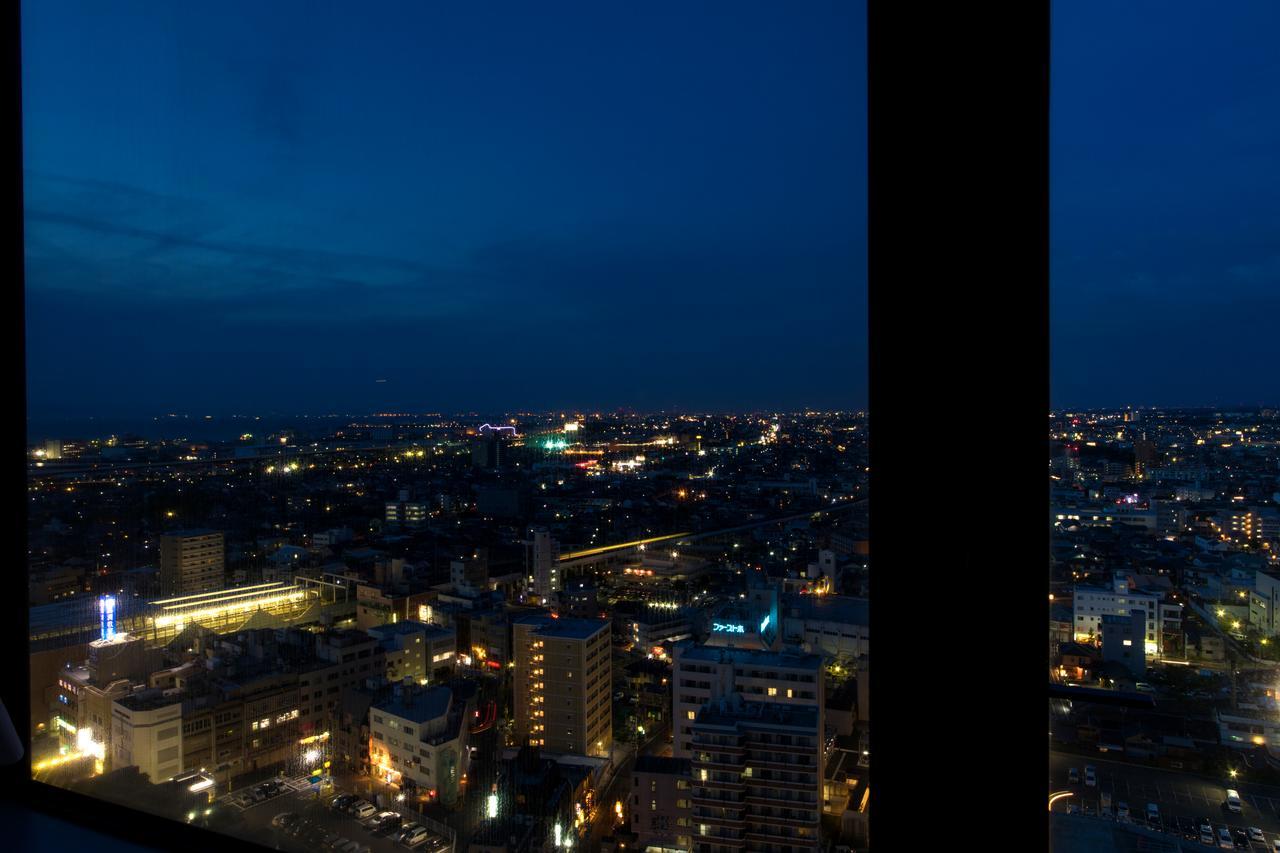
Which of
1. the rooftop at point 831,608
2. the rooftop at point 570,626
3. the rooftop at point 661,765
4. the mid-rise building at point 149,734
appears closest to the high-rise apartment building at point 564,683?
the rooftop at point 570,626

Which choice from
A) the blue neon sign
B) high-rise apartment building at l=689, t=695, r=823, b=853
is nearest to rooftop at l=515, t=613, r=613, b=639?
high-rise apartment building at l=689, t=695, r=823, b=853

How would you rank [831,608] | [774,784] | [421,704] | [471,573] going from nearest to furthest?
[831,608] → [774,784] → [421,704] → [471,573]

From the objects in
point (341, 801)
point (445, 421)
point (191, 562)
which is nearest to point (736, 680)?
point (341, 801)

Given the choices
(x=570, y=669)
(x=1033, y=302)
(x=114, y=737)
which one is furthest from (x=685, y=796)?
(x=114, y=737)

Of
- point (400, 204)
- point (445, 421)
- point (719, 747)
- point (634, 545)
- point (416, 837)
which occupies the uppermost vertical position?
point (400, 204)

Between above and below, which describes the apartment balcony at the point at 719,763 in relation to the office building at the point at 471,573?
below

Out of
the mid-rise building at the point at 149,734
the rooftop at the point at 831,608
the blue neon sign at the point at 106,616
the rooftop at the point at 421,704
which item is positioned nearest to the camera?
the rooftop at the point at 831,608

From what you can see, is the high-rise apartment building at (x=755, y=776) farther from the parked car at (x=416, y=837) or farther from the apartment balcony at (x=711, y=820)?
the parked car at (x=416, y=837)

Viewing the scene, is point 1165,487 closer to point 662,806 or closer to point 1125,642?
point 1125,642
